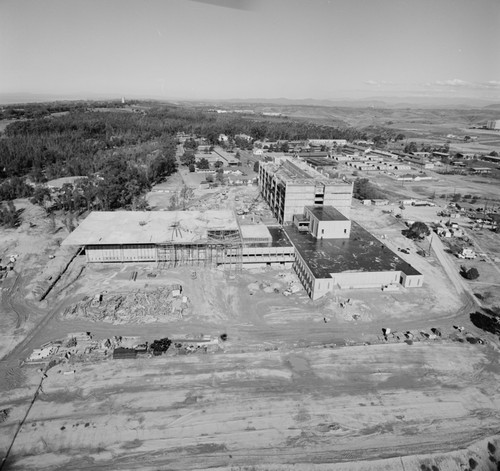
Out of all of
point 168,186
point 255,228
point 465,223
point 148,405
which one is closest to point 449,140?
point 465,223

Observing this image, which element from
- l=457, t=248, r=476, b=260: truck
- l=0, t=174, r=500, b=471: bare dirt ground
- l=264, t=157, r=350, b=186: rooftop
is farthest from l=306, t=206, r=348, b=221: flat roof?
l=457, t=248, r=476, b=260: truck

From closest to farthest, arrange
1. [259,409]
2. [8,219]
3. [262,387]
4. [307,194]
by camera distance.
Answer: [259,409] < [262,387] < [307,194] < [8,219]

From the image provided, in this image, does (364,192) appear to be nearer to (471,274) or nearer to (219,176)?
(219,176)

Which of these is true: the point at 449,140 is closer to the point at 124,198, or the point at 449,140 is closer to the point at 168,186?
the point at 168,186

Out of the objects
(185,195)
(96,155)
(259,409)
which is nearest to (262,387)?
(259,409)

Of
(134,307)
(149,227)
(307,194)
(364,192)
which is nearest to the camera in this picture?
(134,307)

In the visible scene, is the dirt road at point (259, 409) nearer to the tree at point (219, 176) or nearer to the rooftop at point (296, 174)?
the rooftop at point (296, 174)
